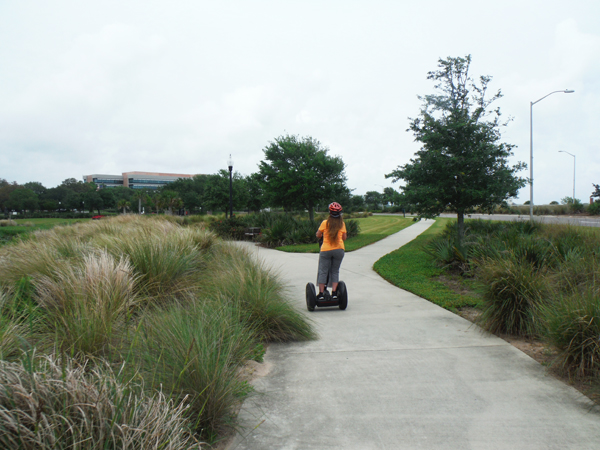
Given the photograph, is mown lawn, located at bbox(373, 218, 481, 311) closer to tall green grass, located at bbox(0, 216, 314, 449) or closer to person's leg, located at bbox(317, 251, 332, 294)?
person's leg, located at bbox(317, 251, 332, 294)

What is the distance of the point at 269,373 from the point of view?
14.1 feet

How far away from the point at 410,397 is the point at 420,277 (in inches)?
253

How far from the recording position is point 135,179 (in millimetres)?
184375

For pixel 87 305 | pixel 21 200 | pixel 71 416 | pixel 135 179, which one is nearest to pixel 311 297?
pixel 87 305

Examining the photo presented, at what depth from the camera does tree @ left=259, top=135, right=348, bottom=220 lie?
2295 centimetres

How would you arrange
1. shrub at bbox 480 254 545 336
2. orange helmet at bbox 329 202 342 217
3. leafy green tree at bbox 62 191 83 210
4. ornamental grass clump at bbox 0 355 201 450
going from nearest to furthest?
ornamental grass clump at bbox 0 355 201 450 → shrub at bbox 480 254 545 336 → orange helmet at bbox 329 202 342 217 → leafy green tree at bbox 62 191 83 210

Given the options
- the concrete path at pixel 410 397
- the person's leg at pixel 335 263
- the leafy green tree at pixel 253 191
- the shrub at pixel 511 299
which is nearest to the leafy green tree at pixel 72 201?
the leafy green tree at pixel 253 191

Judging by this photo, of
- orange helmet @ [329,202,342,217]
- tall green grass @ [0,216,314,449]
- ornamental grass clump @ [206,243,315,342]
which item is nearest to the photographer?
tall green grass @ [0,216,314,449]

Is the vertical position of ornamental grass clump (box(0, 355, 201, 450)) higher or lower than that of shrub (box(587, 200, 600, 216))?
lower

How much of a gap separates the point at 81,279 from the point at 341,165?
20490 mm

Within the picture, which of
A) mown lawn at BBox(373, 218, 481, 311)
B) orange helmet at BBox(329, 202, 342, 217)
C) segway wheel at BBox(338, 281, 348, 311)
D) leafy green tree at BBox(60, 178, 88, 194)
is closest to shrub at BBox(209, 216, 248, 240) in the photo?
mown lawn at BBox(373, 218, 481, 311)

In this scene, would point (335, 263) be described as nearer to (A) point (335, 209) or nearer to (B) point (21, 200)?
(A) point (335, 209)

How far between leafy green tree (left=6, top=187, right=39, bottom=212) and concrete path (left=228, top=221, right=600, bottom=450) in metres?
92.5

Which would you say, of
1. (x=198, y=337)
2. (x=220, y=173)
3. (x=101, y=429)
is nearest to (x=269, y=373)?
(x=198, y=337)
